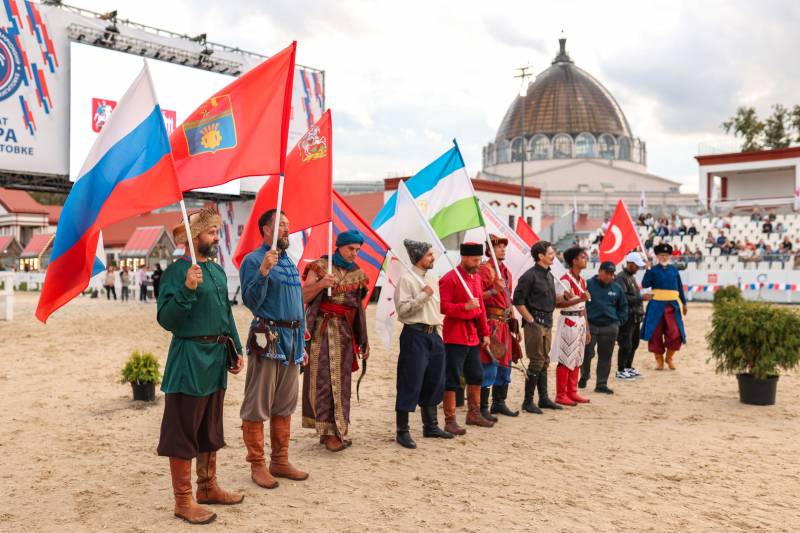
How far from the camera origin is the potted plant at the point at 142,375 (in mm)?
8195

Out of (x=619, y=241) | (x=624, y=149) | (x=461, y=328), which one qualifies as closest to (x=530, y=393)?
(x=461, y=328)

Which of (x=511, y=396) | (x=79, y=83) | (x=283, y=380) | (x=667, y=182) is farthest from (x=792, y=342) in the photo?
(x=667, y=182)

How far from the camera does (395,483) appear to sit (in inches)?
204

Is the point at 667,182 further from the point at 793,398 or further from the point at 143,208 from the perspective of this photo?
the point at 143,208

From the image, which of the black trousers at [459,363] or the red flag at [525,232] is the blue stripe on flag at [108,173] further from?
the red flag at [525,232]

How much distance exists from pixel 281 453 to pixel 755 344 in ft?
18.6

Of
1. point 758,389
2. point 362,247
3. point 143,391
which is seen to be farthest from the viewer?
point 143,391

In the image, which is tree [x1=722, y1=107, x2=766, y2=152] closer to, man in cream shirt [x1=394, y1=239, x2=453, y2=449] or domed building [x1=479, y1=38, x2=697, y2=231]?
domed building [x1=479, y1=38, x2=697, y2=231]

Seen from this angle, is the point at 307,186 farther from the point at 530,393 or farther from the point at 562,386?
the point at 562,386

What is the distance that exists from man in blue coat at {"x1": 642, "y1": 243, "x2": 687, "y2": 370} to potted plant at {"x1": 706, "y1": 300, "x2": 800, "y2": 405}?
2.49m

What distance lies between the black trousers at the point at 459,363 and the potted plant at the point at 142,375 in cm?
365

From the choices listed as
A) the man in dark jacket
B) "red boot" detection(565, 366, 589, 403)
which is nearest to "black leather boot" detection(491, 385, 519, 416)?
"red boot" detection(565, 366, 589, 403)

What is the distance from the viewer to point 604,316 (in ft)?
29.5

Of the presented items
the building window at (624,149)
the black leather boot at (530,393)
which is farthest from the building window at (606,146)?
the black leather boot at (530,393)
